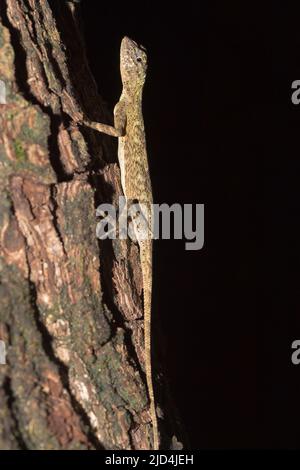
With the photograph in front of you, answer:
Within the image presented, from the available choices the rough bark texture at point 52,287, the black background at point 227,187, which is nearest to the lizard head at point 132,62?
the black background at point 227,187

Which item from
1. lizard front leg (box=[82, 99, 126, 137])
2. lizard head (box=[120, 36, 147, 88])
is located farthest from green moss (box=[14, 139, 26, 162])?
lizard head (box=[120, 36, 147, 88])

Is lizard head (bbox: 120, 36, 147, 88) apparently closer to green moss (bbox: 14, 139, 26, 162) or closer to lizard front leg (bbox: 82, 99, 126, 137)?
lizard front leg (bbox: 82, 99, 126, 137)

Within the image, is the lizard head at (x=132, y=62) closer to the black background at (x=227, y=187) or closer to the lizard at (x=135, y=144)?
the lizard at (x=135, y=144)

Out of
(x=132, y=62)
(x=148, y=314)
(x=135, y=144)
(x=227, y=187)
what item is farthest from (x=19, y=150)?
(x=227, y=187)

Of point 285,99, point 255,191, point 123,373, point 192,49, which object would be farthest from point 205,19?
point 123,373

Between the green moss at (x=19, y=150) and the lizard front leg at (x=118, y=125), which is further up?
the lizard front leg at (x=118, y=125)

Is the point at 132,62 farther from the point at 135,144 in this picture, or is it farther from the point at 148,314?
the point at 148,314
